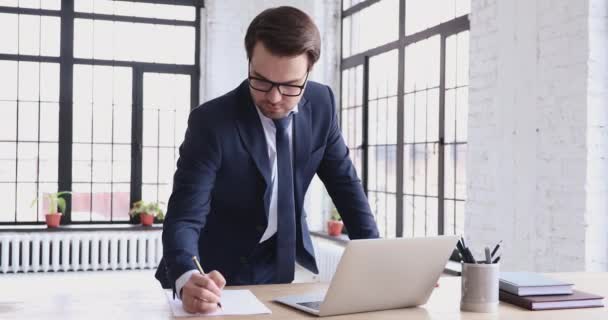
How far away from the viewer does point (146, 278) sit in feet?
22.3

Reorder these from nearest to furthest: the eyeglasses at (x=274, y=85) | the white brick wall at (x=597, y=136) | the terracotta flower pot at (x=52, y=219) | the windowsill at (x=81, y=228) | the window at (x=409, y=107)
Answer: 1. the eyeglasses at (x=274, y=85)
2. the white brick wall at (x=597, y=136)
3. the window at (x=409, y=107)
4. the windowsill at (x=81, y=228)
5. the terracotta flower pot at (x=52, y=219)

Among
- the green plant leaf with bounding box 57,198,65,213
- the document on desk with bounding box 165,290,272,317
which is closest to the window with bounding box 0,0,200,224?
the green plant leaf with bounding box 57,198,65,213

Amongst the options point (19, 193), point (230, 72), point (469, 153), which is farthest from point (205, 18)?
point (469, 153)

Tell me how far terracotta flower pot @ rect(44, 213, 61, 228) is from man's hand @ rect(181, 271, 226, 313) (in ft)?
18.5

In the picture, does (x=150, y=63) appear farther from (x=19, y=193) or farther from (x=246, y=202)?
(x=246, y=202)

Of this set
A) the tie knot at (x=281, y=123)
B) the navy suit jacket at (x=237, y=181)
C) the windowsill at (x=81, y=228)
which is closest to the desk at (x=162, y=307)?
the navy suit jacket at (x=237, y=181)

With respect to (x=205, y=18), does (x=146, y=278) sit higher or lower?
lower

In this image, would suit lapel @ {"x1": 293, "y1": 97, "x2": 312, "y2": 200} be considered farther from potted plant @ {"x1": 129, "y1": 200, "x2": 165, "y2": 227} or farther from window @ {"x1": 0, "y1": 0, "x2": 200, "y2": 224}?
window @ {"x1": 0, "y1": 0, "x2": 200, "y2": 224}

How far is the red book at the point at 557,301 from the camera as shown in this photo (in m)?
1.83

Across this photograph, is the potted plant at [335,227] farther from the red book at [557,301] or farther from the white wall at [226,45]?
the red book at [557,301]

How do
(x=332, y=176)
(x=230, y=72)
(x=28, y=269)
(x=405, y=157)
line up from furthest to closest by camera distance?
(x=230, y=72) → (x=28, y=269) → (x=405, y=157) → (x=332, y=176)

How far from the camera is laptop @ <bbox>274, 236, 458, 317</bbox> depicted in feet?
5.36

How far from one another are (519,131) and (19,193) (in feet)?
17.0

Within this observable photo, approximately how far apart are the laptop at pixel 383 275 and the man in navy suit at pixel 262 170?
1.17ft
